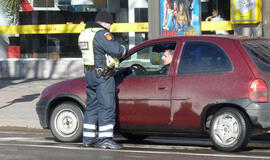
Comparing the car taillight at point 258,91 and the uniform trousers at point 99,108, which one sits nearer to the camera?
the car taillight at point 258,91

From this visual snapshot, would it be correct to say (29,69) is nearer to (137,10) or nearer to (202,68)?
(137,10)

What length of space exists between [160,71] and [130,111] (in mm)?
657

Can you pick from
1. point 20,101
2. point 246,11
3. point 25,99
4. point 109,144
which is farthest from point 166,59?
point 246,11

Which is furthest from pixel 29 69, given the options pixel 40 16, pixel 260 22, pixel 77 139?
pixel 77 139

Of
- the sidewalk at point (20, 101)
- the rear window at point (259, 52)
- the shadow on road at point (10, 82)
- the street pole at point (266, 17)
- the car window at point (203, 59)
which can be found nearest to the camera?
the rear window at point (259, 52)

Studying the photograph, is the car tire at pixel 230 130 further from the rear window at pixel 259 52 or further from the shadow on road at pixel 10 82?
the shadow on road at pixel 10 82

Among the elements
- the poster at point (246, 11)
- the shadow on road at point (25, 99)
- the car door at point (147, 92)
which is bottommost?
the shadow on road at point (25, 99)

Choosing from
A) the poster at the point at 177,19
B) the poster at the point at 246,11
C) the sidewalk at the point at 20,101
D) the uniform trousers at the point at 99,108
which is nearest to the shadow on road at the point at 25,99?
the sidewalk at the point at 20,101

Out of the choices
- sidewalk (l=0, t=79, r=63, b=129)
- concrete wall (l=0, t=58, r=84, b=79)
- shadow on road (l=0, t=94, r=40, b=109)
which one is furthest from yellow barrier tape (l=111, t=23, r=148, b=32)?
shadow on road (l=0, t=94, r=40, b=109)

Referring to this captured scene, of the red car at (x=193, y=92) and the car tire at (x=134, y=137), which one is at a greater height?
the red car at (x=193, y=92)

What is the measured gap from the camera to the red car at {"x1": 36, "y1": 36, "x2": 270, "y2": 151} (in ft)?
27.7

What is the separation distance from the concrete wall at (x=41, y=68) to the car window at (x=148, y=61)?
10.5 meters

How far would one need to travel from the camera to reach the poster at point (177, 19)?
53.9 ft

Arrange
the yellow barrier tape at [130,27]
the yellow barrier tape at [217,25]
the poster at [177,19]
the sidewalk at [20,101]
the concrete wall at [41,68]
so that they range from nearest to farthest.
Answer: the sidewalk at [20,101] < the poster at [177,19] < the yellow barrier tape at [217,25] < the yellow barrier tape at [130,27] < the concrete wall at [41,68]
